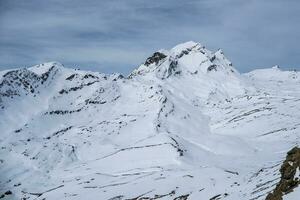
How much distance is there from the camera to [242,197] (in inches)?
2621

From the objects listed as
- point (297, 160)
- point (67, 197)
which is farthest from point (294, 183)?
point (67, 197)

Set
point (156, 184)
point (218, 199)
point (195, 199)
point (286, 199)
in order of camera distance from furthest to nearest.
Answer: point (156, 184) → point (195, 199) → point (218, 199) → point (286, 199)

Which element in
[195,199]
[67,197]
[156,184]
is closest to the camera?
[195,199]

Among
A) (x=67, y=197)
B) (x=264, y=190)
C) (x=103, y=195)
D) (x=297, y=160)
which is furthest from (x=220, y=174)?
(x=297, y=160)

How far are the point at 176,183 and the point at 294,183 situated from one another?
120 m

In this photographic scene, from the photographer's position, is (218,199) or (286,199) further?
(218,199)

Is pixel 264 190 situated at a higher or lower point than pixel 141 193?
higher

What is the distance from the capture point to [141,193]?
540 feet

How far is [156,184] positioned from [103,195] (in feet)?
59.8

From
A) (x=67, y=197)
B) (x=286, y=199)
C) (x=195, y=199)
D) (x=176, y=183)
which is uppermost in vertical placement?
(x=286, y=199)

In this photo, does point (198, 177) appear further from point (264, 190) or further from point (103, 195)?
point (264, 190)

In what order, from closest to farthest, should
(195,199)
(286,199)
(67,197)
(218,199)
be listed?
1. (286,199)
2. (218,199)
3. (195,199)
4. (67,197)

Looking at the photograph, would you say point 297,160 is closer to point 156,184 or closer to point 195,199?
point 195,199

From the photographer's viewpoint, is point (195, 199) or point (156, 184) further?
point (156, 184)
